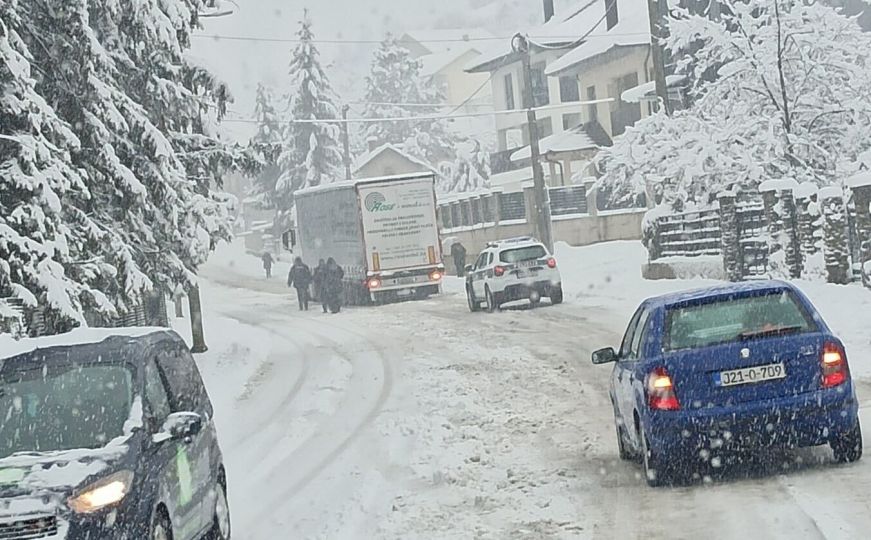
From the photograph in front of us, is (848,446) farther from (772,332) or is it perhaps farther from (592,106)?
(592,106)

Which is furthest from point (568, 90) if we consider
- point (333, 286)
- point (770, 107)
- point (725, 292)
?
point (725, 292)

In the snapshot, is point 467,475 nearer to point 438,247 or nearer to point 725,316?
point 725,316

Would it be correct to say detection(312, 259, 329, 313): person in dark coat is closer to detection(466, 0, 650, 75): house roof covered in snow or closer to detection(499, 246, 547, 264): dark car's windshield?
detection(499, 246, 547, 264): dark car's windshield

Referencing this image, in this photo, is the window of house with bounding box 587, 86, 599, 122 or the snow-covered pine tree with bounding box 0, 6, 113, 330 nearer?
the snow-covered pine tree with bounding box 0, 6, 113, 330

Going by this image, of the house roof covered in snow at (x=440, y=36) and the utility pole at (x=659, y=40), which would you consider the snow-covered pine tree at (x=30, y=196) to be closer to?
the utility pole at (x=659, y=40)

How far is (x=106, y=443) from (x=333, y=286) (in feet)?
104

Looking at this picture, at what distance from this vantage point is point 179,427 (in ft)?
27.2

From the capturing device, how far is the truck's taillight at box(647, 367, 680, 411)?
1015 centimetres

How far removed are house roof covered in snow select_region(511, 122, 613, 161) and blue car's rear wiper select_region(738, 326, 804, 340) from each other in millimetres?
52028

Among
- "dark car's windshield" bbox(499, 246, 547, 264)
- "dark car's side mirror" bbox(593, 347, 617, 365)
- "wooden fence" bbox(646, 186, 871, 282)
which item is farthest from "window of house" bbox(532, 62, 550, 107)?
"dark car's side mirror" bbox(593, 347, 617, 365)

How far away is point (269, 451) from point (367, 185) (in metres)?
26.7

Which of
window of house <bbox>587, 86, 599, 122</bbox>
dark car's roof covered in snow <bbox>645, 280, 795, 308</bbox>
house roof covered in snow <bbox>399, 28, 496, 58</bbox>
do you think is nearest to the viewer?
dark car's roof covered in snow <bbox>645, 280, 795, 308</bbox>

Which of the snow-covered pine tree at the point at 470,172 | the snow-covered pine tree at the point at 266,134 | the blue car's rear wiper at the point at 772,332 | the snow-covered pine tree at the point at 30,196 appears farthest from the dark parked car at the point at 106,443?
the snow-covered pine tree at the point at 266,134

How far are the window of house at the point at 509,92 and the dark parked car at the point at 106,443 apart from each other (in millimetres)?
71789
